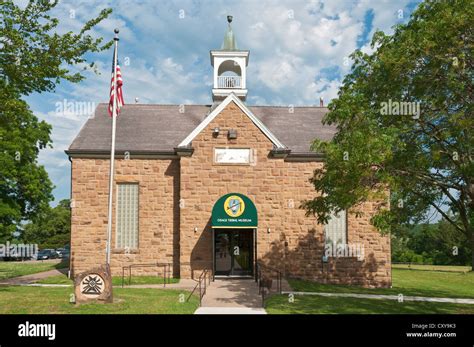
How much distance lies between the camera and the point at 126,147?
22297 mm

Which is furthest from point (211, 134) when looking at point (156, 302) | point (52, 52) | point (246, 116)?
point (156, 302)

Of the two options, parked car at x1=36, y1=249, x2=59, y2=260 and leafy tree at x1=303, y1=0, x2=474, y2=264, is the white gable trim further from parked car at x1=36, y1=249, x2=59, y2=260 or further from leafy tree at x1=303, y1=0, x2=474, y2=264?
parked car at x1=36, y1=249, x2=59, y2=260

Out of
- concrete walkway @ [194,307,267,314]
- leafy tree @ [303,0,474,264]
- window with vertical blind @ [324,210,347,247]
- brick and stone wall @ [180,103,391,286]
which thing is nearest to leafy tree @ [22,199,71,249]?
brick and stone wall @ [180,103,391,286]

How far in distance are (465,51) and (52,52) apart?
14.5 meters

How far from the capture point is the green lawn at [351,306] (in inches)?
531

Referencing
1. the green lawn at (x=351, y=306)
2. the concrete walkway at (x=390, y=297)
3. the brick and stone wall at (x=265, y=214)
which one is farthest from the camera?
the brick and stone wall at (x=265, y=214)

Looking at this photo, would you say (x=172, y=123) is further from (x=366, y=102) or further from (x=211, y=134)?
(x=366, y=102)

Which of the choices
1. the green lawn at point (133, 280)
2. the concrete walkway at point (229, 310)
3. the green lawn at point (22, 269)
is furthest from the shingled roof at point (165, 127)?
the concrete walkway at point (229, 310)

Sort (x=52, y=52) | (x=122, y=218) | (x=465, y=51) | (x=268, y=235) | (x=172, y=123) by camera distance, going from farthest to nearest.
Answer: (x=172, y=123) < (x=122, y=218) < (x=268, y=235) < (x=52, y=52) < (x=465, y=51)

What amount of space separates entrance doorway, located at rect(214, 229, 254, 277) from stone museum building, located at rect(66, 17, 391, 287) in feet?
0.17

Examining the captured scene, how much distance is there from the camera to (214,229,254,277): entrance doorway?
2092cm

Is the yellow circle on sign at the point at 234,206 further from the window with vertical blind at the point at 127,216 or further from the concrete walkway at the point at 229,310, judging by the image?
the concrete walkway at the point at 229,310

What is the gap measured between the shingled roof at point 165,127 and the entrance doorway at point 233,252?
207 inches
